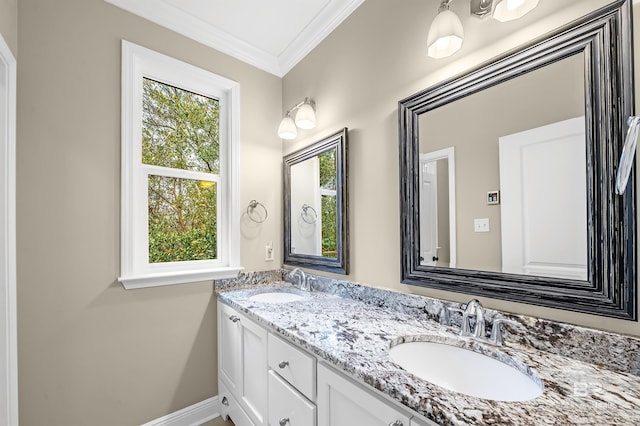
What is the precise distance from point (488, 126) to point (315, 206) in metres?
1.17

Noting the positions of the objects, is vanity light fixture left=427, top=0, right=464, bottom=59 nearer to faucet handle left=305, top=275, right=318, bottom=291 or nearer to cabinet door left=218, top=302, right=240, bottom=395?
faucet handle left=305, top=275, right=318, bottom=291

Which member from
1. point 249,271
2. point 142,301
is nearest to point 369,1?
point 249,271

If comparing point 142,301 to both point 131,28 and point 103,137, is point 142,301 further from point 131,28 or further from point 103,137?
point 131,28

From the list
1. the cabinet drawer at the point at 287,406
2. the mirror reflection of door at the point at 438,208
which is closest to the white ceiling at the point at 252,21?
the mirror reflection of door at the point at 438,208

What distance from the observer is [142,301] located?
1.76 meters

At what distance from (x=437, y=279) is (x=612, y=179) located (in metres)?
0.68

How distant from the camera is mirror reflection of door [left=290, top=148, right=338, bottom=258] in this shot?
1910 mm

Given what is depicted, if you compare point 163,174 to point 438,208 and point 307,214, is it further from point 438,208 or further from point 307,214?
point 438,208

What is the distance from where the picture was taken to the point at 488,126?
1.16 metres

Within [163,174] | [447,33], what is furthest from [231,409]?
[447,33]

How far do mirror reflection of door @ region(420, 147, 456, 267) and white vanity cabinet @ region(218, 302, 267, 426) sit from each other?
88 cm

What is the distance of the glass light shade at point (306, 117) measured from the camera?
1959mm

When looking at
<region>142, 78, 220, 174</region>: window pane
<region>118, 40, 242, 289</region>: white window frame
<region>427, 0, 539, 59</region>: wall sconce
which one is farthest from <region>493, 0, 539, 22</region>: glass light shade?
<region>142, 78, 220, 174</region>: window pane

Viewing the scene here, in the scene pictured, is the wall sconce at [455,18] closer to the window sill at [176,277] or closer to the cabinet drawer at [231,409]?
the window sill at [176,277]
